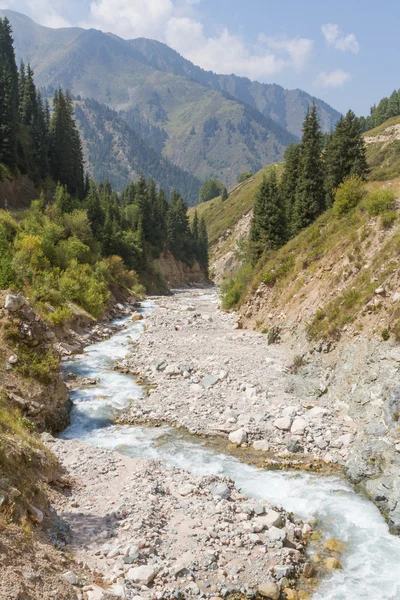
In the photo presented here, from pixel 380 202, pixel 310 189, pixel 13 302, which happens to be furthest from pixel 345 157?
pixel 13 302

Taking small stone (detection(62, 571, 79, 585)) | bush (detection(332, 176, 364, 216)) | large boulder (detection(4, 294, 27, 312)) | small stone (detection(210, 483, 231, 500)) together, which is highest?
bush (detection(332, 176, 364, 216))

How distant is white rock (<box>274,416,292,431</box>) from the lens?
678 inches

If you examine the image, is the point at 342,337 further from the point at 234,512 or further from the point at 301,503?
the point at 234,512

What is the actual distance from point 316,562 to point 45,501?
277 inches

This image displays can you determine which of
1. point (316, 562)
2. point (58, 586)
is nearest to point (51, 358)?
point (58, 586)

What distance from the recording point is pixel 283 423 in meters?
17.3

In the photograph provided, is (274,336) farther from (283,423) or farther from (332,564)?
(332,564)

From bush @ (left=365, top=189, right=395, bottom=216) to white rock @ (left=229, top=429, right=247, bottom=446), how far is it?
693 inches

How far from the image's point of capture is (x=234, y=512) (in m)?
11.8

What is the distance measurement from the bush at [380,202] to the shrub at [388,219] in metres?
0.91

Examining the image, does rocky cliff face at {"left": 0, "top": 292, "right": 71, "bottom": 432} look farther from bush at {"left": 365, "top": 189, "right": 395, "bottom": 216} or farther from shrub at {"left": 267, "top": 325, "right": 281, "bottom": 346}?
bush at {"left": 365, "top": 189, "right": 395, "bottom": 216}

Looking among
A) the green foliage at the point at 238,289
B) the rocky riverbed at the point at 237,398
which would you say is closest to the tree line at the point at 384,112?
the green foliage at the point at 238,289

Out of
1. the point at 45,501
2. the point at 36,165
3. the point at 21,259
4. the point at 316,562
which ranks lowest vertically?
the point at 316,562

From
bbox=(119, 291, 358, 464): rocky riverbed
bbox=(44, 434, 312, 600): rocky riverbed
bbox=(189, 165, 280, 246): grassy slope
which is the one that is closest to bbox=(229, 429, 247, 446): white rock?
bbox=(119, 291, 358, 464): rocky riverbed
